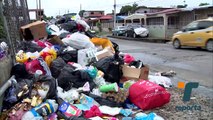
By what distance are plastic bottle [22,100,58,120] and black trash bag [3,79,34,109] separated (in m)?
0.32

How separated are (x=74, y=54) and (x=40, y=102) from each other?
2535 mm

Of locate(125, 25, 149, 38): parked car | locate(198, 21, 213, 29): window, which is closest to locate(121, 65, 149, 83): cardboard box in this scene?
locate(198, 21, 213, 29): window

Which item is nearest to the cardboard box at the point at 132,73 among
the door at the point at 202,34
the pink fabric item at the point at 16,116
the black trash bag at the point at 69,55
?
the black trash bag at the point at 69,55

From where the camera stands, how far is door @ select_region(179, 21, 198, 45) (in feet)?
50.4

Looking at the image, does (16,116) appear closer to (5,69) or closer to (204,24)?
(5,69)

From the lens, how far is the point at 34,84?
448 cm

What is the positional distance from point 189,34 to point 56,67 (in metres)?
11.2

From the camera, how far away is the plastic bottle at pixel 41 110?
151 inches

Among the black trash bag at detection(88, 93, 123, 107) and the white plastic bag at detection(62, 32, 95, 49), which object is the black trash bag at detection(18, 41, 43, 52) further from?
the black trash bag at detection(88, 93, 123, 107)

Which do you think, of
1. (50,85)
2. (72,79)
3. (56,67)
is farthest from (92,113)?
(56,67)

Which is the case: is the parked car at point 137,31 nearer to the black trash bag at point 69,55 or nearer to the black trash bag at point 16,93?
the black trash bag at point 69,55

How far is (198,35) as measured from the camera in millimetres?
14688

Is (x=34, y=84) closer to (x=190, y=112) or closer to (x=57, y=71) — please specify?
(x=57, y=71)

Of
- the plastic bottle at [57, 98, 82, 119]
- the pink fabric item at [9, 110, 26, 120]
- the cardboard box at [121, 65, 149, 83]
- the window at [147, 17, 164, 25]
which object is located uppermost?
the window at [147, 17, 164, 25]
